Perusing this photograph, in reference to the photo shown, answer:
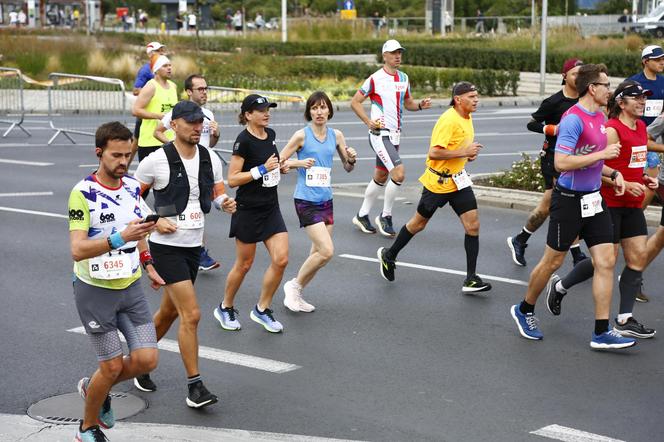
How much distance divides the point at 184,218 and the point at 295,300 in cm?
248

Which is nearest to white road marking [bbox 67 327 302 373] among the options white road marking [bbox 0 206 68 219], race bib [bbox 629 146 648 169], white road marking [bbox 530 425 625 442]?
white road marking [bbox 530 425 625 442]

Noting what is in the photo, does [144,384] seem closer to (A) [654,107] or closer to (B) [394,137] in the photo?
(A) [654,107]

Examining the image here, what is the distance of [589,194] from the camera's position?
8320 mm

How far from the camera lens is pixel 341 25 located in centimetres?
5500

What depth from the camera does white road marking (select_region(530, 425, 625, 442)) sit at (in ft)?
21.3

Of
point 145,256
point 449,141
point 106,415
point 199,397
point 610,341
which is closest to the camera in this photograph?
point 106,415

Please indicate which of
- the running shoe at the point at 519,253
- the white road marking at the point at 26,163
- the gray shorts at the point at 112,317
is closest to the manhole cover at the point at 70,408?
the gray shorts at the point at 112,317

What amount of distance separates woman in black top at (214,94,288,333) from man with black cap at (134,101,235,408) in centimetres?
131

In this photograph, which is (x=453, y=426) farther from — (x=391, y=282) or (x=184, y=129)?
(x=391, y=282)

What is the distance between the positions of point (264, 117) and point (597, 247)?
267 cm

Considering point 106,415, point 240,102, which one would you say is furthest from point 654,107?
point 240,102

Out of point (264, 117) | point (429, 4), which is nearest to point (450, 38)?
point (429, 4)

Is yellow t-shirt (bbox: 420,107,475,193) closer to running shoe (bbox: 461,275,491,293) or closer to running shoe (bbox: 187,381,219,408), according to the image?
running shoe (bbox: 461,275,491,293)

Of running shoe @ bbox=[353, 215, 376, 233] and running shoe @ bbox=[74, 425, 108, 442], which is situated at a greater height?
running shoe @ bbox=[353, 215, 376, 233]
